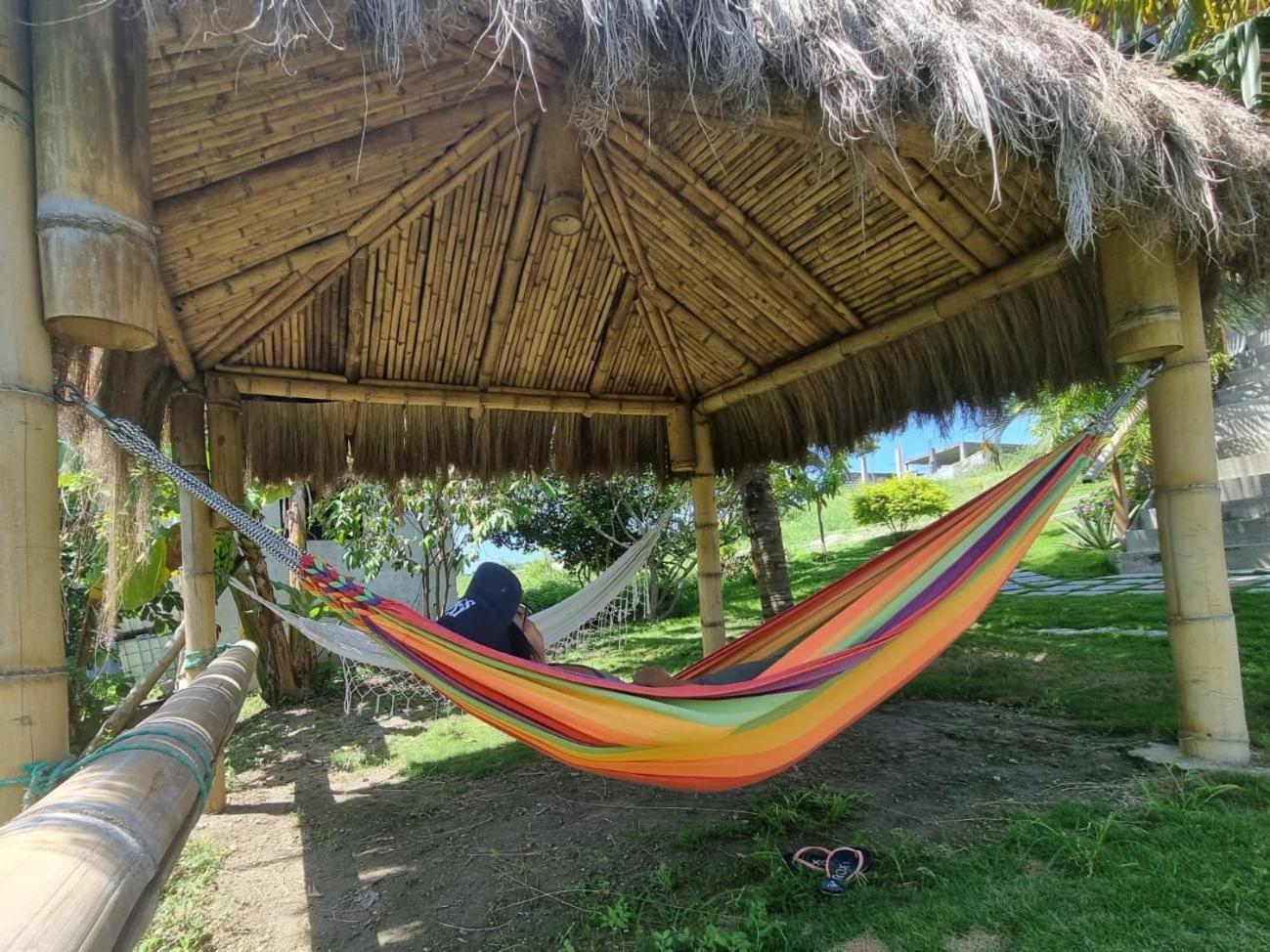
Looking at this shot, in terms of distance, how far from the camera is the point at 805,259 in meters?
2.59

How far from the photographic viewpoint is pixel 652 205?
254 centimetres

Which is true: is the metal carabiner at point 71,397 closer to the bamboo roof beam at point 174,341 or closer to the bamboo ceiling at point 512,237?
the bamboo ceiling at point 512,237

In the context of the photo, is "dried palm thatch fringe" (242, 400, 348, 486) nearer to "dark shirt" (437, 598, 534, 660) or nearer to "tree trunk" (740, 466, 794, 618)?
"dark shirt" (437, 598, 534, 660)

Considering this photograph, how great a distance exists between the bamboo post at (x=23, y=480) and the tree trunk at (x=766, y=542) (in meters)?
3.19

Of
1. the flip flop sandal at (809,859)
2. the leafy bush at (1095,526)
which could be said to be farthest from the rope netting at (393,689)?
the leafy bush at (1095,526)

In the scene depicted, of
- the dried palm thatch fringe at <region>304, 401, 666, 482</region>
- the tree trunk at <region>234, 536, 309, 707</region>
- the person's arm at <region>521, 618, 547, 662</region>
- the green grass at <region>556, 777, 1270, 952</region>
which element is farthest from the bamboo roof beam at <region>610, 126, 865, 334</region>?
the tree trunk at <region>234, 536, 309, 707</region>

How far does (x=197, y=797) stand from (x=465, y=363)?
7.46 ft

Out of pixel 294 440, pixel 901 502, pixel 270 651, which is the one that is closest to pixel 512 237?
pixel 294 440

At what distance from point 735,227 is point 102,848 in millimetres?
2383

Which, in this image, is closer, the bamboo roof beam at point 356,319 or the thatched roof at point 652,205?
the thatched roof at point 652,205

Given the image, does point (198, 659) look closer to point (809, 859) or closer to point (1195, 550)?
point (809, 859)

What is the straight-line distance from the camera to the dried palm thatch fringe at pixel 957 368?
2.22m

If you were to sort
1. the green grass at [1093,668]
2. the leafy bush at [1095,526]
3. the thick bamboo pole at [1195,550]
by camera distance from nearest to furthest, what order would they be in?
the thick bamboo pole at [1195,550] → the green grass at [1093,668] → the leafy bush at [1095,526]

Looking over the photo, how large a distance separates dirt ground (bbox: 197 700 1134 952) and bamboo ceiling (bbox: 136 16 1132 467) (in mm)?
1200
